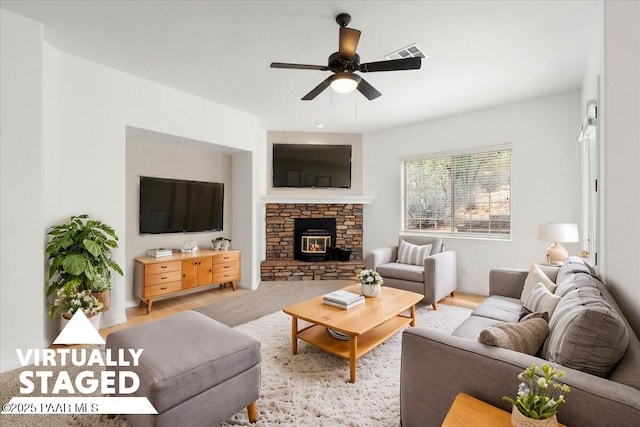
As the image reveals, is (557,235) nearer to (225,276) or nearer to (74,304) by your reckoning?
(225,276)

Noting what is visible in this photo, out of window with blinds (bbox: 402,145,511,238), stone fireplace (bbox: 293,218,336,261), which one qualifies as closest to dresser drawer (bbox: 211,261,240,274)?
stone fireplace (bbox: 293,218,336,261)

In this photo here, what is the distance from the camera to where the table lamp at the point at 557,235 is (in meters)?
3.15

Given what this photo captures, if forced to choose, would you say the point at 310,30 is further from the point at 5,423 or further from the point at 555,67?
the point at 5,423

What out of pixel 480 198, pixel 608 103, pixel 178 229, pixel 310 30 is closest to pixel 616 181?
pixel 608 103

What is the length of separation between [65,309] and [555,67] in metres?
5.36

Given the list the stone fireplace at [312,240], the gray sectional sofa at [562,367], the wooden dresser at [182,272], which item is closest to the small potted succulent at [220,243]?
the wooden dresser at [182,272]

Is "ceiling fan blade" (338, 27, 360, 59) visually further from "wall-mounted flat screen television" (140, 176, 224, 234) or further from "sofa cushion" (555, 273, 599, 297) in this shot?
"wall-mounted flat screen television" (140, 176, 224, 234)

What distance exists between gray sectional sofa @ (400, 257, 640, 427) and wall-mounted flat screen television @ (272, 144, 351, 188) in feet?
13.4

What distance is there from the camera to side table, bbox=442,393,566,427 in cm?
104

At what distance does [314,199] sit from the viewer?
527 centimetres

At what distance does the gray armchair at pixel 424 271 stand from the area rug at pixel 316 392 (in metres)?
1.10

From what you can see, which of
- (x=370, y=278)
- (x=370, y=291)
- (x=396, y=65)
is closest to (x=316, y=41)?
(x=396, y=65)

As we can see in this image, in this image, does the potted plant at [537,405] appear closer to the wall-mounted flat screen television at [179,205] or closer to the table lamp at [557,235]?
the table lamp at [557,235]

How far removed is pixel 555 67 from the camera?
3.09m
